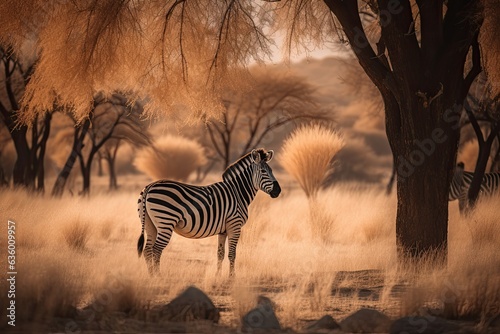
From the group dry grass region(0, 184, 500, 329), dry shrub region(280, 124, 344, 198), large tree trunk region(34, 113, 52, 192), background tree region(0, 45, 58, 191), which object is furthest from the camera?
large tree trunk region(34, 113, 52, 192)

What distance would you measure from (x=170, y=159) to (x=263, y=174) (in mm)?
17842

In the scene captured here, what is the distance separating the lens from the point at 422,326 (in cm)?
549

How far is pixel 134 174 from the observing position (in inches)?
1689

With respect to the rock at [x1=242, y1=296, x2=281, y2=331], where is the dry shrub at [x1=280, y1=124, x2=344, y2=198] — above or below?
above

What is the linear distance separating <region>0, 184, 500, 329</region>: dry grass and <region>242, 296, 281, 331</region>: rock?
200 millimetres

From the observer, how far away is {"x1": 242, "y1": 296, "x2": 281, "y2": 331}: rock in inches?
218

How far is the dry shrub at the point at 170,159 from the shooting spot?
2470 cm

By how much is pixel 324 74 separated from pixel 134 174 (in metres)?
47.7

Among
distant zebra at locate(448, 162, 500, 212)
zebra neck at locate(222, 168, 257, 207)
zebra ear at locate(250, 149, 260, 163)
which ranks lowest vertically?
zebra neck at locate(222, 168, 257, 207)

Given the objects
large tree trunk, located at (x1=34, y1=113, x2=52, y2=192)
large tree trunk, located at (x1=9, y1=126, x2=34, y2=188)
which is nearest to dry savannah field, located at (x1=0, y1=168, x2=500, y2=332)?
large tree trunk, located at (x1=9, y1=126, x2=34, y2=188)

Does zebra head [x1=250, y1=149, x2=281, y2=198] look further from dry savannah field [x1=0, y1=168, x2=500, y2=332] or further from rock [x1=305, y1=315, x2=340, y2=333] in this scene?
rock [x1=305, y1=315, x2=340, y2=333]

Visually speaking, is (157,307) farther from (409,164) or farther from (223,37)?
(223,37)

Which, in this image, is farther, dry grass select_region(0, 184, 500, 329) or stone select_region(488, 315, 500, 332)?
dry grass select_region(0, 184, 500, 329)

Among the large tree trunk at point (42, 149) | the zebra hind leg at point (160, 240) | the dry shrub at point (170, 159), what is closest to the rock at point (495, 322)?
the zebra hind leg at point (160, 240)
